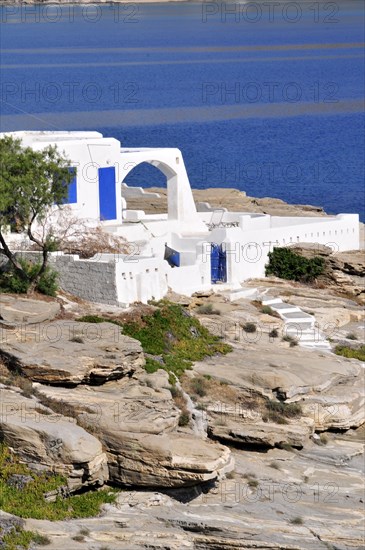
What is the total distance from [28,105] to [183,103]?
13.5 m

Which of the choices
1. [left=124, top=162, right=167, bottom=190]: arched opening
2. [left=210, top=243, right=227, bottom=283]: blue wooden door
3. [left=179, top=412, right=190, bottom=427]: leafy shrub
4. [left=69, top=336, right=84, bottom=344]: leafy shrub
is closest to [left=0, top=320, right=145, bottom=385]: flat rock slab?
[left=69, top=336, right=84, bottom=344]: leafy shrub

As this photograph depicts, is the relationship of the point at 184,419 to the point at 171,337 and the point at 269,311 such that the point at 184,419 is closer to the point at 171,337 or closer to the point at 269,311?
the point at 171,337

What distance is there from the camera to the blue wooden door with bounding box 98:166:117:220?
→ 126ft

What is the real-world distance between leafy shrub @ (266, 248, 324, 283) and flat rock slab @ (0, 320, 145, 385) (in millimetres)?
9979

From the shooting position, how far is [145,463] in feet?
88.9

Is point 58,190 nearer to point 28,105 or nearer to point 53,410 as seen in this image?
point 53,410

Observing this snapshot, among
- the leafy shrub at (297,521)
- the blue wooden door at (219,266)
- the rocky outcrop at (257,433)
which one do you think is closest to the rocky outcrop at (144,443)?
the leafy shrub at (297,521)

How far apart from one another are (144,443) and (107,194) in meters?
12.4

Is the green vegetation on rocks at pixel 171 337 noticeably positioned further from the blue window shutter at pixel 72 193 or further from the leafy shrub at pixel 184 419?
the blue window shutter at pixel 72 193

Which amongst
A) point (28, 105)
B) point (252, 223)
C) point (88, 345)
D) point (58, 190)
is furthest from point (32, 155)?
point (28, 105)

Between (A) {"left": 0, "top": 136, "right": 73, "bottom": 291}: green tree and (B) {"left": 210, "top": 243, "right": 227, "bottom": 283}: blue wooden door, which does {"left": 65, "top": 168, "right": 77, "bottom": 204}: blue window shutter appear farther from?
(B) {"left": 210, "top": 243, "right": 227, "bottom": 283}: blue wooden door

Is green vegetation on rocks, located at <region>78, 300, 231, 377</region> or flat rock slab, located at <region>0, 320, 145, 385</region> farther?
green vegetation on rocks, located at <region>78, 300, 231, 377</region>

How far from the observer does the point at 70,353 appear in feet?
95.9

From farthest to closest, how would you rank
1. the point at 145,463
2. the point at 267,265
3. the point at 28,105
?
1. the point at 28,105
2. the point at 267,265
3. the point at 145,463
